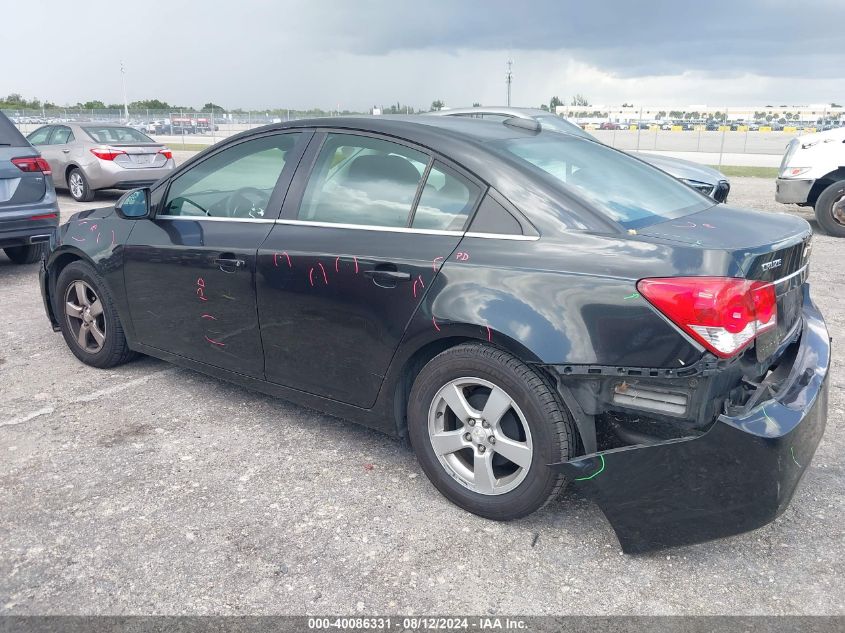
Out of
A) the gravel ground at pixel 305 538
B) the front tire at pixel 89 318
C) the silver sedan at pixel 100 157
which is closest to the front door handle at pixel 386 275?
the gravel ground at pixel 305 538

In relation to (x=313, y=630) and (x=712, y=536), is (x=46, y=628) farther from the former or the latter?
(x=712, y=536)

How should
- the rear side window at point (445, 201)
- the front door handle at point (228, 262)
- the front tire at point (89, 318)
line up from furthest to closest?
the front tire at point (89, 318) < the front door handle at point (228, 262) < the rear side window at point (445, 201)

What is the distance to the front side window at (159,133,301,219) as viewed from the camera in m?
3.74

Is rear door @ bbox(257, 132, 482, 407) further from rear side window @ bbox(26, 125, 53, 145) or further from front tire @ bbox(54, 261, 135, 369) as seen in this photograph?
rear side window @ bbox(26, 125, 53, 145)

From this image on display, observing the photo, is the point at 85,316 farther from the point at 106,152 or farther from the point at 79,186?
the point at 79,186

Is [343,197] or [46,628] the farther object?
[343,197]

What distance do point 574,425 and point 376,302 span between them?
0.97 m

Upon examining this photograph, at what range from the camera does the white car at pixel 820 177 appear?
9.70 meters

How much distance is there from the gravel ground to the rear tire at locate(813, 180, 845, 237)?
21.9ft

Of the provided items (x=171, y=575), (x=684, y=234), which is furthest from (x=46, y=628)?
(x=684, y=234)

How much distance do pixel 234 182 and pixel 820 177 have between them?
339 inches

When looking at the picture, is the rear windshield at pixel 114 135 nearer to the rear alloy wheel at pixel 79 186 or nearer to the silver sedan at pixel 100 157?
the silver sedan at pixel 100 157

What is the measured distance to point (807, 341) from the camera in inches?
122

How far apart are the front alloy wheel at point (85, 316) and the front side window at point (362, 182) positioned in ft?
6.32
